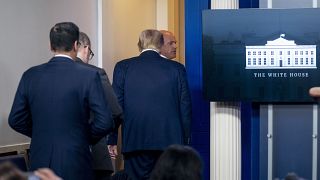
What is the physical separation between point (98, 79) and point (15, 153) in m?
1.22

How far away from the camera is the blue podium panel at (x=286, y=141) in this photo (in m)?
4.65

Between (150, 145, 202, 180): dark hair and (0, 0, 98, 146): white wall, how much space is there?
240 centimetres

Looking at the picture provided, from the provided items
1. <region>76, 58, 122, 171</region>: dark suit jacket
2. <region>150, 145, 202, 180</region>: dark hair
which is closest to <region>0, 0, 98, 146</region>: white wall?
<region>76, 58, 122, 171</region>: dark suit jacket

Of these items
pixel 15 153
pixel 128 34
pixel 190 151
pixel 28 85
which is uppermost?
pixel 128 34

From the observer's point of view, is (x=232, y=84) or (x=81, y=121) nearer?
(x=81, y=121)

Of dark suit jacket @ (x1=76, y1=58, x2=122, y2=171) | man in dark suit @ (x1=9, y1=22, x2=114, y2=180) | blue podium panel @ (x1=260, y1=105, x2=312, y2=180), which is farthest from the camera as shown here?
blue podium panel @ (x1=260, y1=105, x2=312, y2=180)

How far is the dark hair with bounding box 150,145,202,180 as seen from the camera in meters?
1.93

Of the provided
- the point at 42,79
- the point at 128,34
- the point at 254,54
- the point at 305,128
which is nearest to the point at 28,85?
the point at 42,79

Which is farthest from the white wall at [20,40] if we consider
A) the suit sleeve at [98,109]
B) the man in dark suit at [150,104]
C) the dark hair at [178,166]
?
the dark hair at [178,166]

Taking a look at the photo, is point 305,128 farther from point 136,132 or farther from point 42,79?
point 42,79

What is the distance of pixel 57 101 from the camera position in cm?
322

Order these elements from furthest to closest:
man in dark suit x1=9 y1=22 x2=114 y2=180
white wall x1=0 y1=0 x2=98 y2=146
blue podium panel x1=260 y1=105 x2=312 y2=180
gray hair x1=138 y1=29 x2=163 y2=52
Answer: blue podium panel x1=260 y1=105 x2=312 y2=180, gray hair x1=138 y1=29 x2=163 y2=52, white wall x1=0 y1=0 x2=98 y2=146, man in dark suit x1=9 y1=22 x2=114 y2=180

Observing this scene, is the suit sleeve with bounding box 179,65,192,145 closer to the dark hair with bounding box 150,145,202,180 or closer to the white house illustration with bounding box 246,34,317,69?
the white house illustration with bounding box 246,34,317,69

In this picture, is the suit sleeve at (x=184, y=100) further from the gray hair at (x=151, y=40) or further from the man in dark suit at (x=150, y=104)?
the gray hair at (x=151, y=40)
